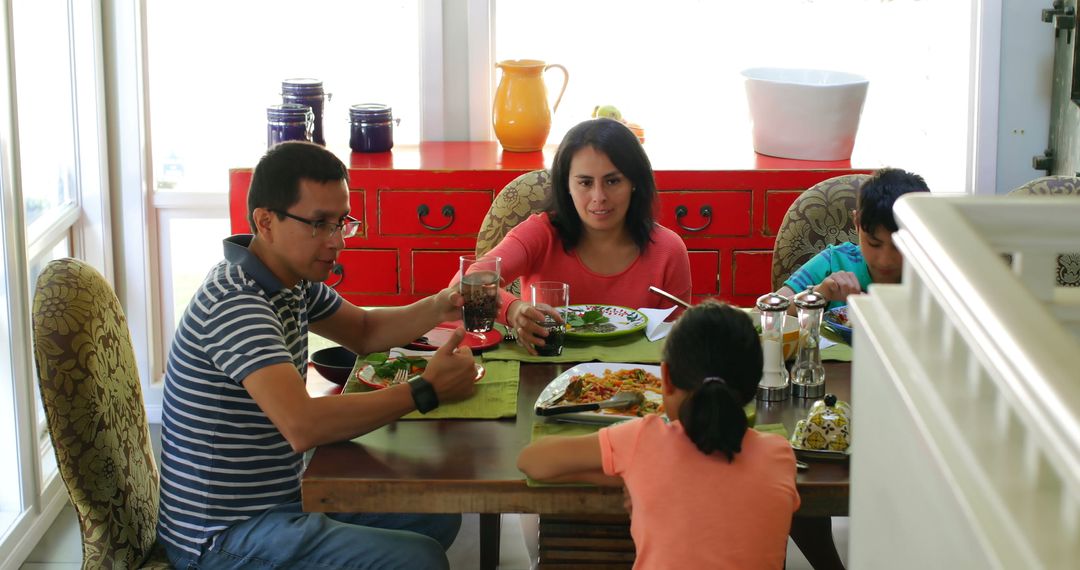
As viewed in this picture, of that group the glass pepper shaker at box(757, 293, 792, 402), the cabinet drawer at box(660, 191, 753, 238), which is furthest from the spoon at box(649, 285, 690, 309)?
the cabinet drawer at box(660, 191, 753, 238)

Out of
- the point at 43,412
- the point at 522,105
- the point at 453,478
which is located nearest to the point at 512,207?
the point at 522,105

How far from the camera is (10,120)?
293 centimetres

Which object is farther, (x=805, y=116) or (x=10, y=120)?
(x=805, y=116)

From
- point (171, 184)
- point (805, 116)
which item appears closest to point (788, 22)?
point (805, 116)

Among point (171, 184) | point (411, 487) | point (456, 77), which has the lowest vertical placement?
point (411, 487)

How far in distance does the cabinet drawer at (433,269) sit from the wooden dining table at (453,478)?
65.9 inches

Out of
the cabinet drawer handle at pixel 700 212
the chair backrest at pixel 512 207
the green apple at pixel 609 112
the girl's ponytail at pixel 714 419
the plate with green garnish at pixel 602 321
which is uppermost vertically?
the green apple at pixel 609 112

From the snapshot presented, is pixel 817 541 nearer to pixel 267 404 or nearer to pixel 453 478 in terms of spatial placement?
pixel 453 478

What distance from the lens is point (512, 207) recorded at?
9.74 ft

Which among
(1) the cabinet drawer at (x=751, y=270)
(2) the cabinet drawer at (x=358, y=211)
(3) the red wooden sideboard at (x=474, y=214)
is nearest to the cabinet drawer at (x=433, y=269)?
(3) the red wooden sideboard at (x=474, y=214)

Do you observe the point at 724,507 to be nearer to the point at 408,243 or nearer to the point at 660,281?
the point at 660,281

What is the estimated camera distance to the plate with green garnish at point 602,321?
93.5 inches

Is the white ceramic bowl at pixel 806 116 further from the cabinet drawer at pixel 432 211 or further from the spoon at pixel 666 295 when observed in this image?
the spoon at pixel 666 295

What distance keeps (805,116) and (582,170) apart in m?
1.19
